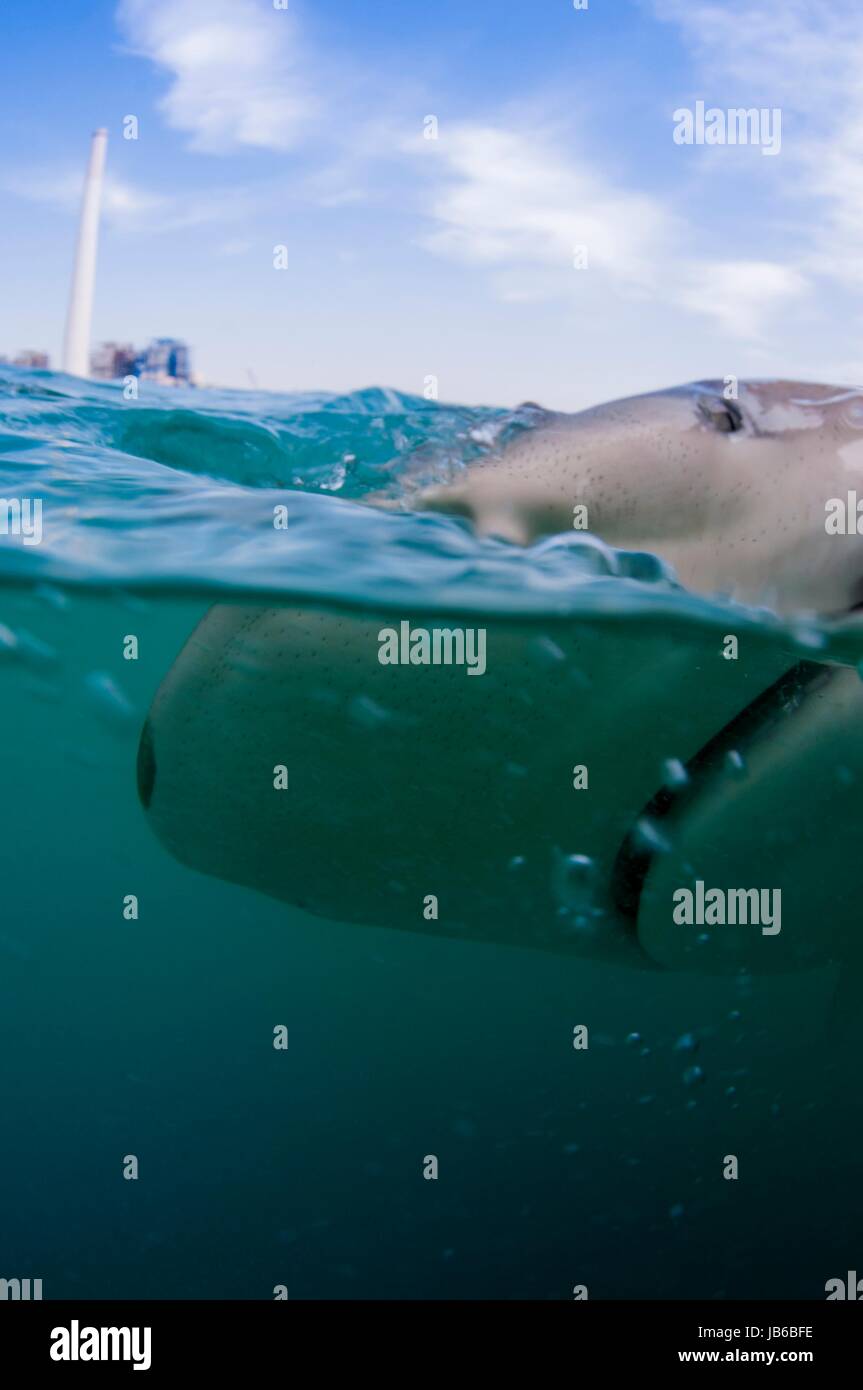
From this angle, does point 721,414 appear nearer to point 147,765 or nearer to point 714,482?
point 714,482

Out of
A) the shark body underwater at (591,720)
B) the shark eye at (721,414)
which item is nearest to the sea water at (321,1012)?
the shark body underwater at (591,720)

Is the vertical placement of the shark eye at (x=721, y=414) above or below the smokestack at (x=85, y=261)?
below

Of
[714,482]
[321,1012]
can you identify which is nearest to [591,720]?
[714,482]

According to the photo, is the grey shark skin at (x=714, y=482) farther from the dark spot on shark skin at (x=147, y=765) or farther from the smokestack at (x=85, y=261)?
the smokestack at (x=85, y=261)

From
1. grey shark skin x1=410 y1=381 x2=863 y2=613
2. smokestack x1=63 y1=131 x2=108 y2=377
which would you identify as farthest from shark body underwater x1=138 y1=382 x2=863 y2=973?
smokestack x1=63 y1=131 x2=108 y2=377

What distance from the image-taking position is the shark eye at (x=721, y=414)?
238cm

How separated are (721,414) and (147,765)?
1.67m

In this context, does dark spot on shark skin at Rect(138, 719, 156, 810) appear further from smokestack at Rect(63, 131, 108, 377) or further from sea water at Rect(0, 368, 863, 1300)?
smokestack at Rect(63, 131, 108, 377)

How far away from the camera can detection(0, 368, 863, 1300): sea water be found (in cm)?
359

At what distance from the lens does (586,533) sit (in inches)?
101

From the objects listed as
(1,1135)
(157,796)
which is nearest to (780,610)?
(157,796)

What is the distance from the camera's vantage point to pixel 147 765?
2.60 metres
